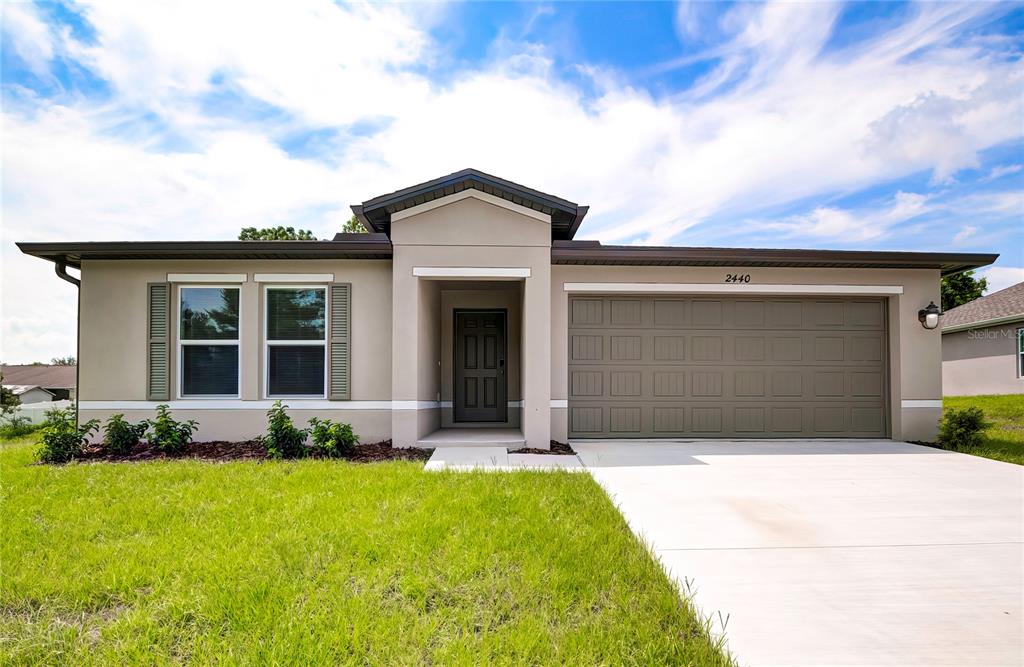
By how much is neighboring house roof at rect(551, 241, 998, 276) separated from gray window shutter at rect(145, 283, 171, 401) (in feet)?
21.0

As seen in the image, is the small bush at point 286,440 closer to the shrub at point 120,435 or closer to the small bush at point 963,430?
the shrub at point 120,435

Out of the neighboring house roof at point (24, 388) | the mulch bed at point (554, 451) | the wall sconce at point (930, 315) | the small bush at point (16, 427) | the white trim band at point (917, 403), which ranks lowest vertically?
the small bush at point (16, 427)

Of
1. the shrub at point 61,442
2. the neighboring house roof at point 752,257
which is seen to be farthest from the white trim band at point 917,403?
the shrub at point 61,442

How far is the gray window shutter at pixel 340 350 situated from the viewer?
821 centimetres

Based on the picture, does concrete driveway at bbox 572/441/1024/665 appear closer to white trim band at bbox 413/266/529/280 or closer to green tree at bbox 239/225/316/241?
white trim band at bbox 413/266/529/280

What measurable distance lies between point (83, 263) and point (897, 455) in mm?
13194

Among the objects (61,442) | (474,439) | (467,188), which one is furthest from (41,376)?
(467,188)

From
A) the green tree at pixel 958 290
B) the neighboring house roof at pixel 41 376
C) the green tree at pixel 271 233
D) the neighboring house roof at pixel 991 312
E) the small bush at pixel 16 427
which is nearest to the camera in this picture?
the small bush at pixel 16 427

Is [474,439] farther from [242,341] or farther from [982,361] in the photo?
→ [982,361]

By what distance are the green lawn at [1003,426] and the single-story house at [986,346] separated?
1.50 metres

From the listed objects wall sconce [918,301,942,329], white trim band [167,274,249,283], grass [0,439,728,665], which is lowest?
grass [0,439,728,665]

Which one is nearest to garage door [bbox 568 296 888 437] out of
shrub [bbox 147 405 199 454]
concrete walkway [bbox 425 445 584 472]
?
concrete walkway [bbox 425 445 584 472]

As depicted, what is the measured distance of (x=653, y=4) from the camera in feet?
27.2

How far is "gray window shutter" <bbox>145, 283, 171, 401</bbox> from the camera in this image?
8188 millimetres
